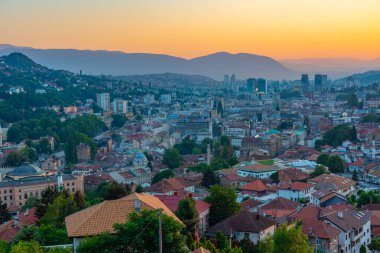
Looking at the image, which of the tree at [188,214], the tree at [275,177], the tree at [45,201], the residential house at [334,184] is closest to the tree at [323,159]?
the tree at [275,177]

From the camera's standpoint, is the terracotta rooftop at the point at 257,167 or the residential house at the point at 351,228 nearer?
the residential house at the point at 351,228

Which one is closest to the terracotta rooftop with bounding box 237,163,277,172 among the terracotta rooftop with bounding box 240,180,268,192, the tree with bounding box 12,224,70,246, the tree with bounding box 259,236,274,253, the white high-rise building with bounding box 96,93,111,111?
the terracotta rooftop with bounding box 240,180,268,192

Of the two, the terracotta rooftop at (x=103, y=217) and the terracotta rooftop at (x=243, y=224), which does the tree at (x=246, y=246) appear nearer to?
the terracotta rooftop at (x=243, y=224)

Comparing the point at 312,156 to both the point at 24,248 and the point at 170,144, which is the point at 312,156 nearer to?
the point at 170,144

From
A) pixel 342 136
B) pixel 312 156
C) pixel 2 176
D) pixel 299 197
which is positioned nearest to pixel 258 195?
pixel 299 197

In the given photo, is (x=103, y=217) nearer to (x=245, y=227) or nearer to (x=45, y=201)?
(x=245, y=227)
